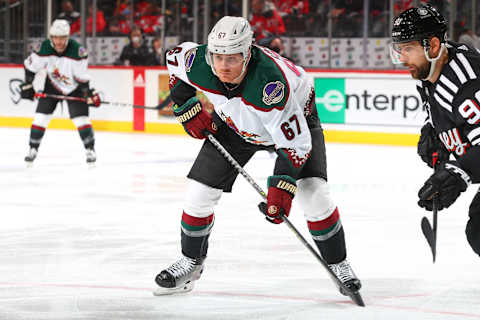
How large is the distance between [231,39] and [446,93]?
0.69m

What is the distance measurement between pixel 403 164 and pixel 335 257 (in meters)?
4.82

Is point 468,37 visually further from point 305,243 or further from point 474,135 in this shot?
point 474,135

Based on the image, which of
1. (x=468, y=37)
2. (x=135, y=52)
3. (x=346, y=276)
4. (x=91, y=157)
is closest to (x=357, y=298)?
→ (x=346, y=276)

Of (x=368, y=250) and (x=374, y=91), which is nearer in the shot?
(x=368, y=250)

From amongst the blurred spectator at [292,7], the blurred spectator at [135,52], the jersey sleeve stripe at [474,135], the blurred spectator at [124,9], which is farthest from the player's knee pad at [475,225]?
the blurred spectator at [124,9]

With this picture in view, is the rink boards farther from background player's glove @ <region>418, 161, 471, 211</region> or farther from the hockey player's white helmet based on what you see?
background player's glove @ <region>418, 161, 471, 211</region>

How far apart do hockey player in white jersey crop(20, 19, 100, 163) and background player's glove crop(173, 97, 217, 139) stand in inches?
182

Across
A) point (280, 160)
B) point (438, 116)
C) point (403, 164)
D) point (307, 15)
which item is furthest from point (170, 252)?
point (307, 15)

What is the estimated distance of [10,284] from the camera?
3352 millimetres

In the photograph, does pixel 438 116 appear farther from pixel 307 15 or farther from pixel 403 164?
pixel 307 15

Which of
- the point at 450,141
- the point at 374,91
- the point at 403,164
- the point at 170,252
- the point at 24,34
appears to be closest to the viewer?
the point at 450,141

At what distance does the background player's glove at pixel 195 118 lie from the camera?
10.5 feet

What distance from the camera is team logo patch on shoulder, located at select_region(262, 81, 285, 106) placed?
9.40 feet

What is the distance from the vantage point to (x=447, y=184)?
255 cm
